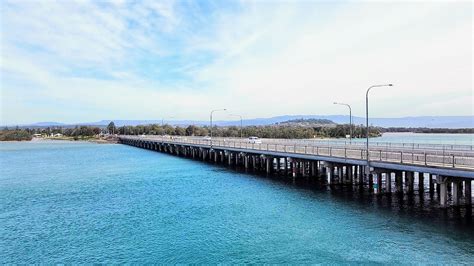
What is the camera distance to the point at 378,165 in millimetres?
31938

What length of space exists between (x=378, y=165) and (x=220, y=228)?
1493cm

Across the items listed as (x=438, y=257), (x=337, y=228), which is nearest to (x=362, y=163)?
(x=337, y=228)

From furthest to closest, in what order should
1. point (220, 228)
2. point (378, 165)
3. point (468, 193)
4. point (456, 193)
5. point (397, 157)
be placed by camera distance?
point (378, 165)
point (397, 157)
point (468, 193)
point (456, 193)
point (220, 228)

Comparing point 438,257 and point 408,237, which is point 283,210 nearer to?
point 408,237

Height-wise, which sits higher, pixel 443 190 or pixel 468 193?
pixel 443 190

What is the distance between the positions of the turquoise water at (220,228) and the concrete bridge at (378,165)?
3.30 meters

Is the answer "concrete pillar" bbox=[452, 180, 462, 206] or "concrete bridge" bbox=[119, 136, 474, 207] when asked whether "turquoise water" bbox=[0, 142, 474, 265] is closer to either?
"concrete bridge" bbox=[119, 136, 474, 207]

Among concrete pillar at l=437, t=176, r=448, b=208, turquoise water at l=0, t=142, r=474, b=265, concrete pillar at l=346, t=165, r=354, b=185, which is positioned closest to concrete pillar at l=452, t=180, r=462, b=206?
concrete pillar at l=437, t=176, r=448, b=208

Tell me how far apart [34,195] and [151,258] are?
25.5 m

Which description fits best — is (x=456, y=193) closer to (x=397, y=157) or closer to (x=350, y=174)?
(x=397, y=157)

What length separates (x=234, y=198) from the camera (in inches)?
1401

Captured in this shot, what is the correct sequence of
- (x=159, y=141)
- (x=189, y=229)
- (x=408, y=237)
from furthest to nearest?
(x=159, y=141) → (x=189, y=229) → (x=408, y=237)

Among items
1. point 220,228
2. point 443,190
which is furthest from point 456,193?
point 220,228

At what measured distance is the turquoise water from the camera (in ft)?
65.4
